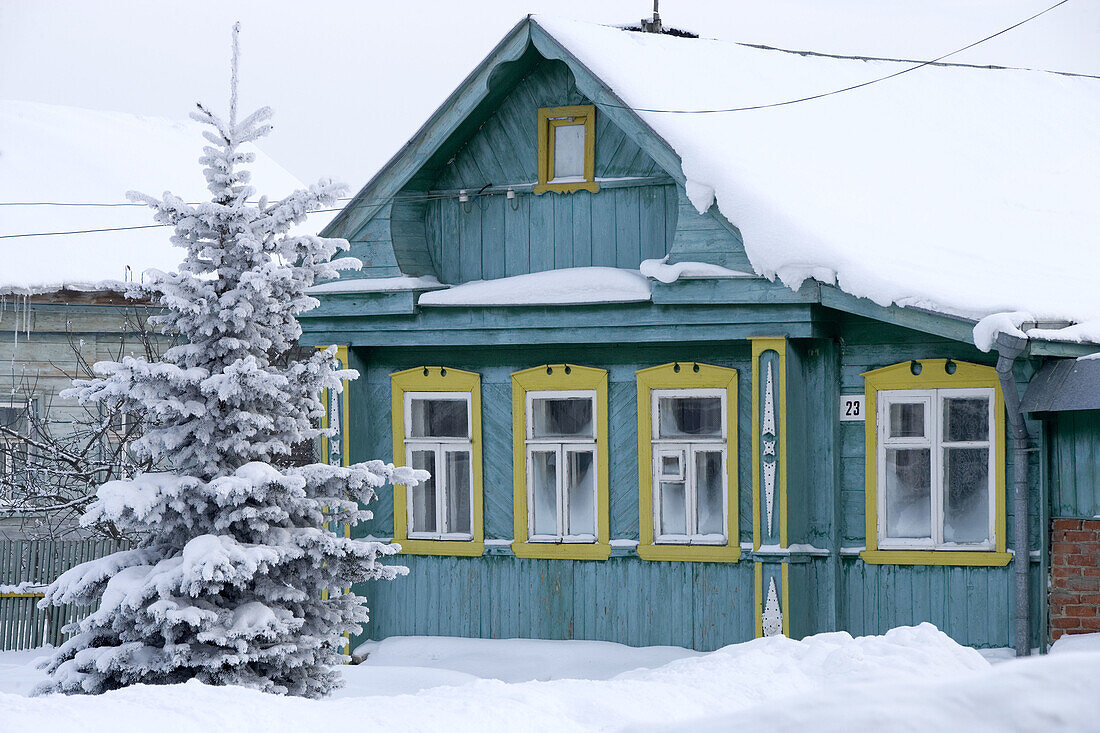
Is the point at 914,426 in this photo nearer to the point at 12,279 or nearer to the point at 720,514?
the point at 720,514

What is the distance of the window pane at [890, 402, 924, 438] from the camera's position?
37.0 feet

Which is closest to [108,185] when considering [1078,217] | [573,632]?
[573,632]

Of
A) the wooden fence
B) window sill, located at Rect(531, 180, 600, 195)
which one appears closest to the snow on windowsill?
window sill, located at Rect(531, 180, 600, 195)

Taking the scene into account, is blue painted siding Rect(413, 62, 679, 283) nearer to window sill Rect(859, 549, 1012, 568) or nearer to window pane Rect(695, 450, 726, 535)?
window pane Rect(695, 450, 726, 535)

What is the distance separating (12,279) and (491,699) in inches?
576

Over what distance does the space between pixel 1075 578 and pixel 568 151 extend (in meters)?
5.59

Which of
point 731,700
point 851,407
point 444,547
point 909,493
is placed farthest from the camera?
point 444,547

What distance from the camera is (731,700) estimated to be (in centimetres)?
740

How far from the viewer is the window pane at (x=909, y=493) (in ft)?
37.0

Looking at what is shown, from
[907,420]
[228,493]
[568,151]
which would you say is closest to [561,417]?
[568,151]

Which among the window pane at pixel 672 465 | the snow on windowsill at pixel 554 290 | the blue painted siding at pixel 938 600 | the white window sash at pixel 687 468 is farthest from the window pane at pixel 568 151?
the blue painted siding at pixel 938 600

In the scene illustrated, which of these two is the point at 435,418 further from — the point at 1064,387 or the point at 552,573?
the point at 1064,387

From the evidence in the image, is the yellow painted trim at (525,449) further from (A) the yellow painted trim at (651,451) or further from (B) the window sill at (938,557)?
(B) the window sill at (938,557)

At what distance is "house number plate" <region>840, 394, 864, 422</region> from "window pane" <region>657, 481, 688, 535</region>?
1537mm
